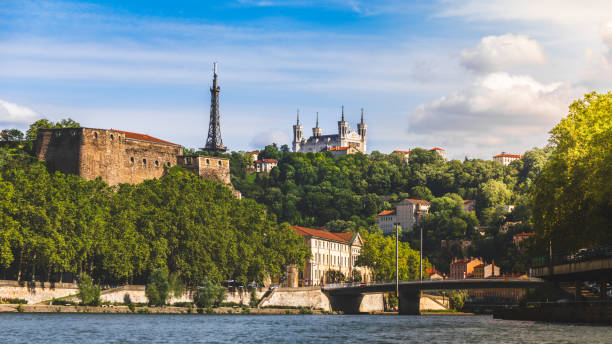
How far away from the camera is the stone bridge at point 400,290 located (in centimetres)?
10606

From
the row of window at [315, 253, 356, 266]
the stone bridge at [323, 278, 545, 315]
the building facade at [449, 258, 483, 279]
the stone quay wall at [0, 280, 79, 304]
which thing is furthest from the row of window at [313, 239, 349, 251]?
the stone quay wall at [0, 280, 79, 304]

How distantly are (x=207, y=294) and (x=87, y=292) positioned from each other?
15.8 metres

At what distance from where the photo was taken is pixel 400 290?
119 meters

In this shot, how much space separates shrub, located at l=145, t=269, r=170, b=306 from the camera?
8750 centimetres

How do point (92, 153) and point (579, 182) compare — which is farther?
point (92, 153)

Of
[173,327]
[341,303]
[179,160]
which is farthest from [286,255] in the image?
[173,327]

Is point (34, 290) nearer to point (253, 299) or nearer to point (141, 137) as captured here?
point (253, 299)

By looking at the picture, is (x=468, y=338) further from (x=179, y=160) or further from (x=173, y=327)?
(x=179, y=160)

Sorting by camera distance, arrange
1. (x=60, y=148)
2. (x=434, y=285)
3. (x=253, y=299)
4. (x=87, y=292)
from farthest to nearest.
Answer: (x=60, y=148) < (x=434, y=285) < (x=253, y=299) < (x=87, y=292)

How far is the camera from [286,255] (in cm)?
11512

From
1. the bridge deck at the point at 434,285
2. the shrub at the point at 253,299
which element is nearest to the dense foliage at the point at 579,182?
the bridge deck at the point at 434,285

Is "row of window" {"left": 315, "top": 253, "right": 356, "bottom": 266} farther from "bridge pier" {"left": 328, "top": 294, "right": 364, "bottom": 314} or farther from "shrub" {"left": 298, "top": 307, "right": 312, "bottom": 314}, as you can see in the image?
"shrub" {"left": 298, "top": 307, "right": 312, "bottom": 314}

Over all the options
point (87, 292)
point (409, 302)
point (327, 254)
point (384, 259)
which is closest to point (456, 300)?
point (384, 259)

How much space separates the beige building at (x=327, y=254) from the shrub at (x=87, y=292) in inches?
2454
